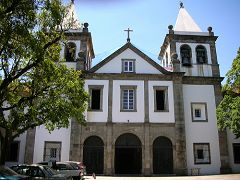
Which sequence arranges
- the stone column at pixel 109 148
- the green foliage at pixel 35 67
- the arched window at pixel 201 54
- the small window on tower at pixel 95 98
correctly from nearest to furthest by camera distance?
the green foliage at pixel 35 67 < the stone column at pixel 109 148 < the small window on tower at pixel 95 98 < the arched window at pixel 201 54

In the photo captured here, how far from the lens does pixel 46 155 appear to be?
2767 centimetres

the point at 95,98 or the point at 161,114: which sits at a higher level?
the point at 95,98

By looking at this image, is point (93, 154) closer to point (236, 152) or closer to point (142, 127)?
point (142, 127)

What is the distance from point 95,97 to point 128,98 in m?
3.21

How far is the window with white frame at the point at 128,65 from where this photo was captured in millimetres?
30562

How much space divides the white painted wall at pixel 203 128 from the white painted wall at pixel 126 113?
4394 millimetres

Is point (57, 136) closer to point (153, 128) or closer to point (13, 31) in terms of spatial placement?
point (153, 128)

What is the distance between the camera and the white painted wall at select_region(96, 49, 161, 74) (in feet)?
99.7

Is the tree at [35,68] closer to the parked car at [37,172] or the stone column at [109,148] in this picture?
the parked car at [37,172]

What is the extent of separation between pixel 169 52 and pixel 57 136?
48.9 ft

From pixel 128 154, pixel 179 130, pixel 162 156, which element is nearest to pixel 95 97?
pixel 128 154

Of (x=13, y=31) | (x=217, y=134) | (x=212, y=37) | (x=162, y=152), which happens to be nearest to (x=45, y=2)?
(x=13, y=31)

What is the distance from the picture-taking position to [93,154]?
27.7 m

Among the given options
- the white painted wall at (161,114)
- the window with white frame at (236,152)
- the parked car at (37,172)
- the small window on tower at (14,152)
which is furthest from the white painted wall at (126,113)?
the parked car at (37,172)
